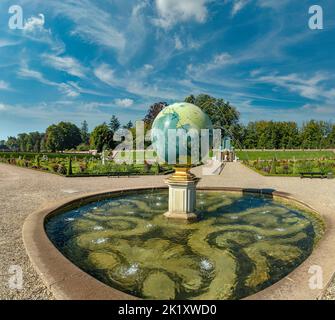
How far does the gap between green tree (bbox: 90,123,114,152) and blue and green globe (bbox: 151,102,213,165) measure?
3011 inches

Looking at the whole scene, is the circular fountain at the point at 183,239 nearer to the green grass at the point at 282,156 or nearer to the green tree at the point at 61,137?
the green grass at the point at 282,156

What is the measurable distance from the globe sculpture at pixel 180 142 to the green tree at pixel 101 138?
76159 millimetres

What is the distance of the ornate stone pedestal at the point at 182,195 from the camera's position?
8.75m

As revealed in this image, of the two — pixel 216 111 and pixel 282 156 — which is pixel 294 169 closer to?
pixel 216 111

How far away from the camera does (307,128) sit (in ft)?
316

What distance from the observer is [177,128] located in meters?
7.89

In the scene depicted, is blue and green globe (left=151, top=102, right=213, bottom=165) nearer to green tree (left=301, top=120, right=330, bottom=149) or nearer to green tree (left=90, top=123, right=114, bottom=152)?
green tree (left=90, top=123, right=114, bottom=152)

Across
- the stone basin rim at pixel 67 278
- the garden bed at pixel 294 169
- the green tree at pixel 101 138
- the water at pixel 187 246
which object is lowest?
the water at pixel 187 246

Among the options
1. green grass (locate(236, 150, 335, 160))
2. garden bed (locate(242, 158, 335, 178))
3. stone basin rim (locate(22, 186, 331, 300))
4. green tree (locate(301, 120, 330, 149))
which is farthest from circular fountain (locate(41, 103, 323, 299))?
green tree (locate(301, 120, 330, 149))

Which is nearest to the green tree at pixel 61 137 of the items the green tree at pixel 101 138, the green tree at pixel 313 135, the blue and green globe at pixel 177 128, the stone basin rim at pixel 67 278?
the green tree at pixel 101 138
